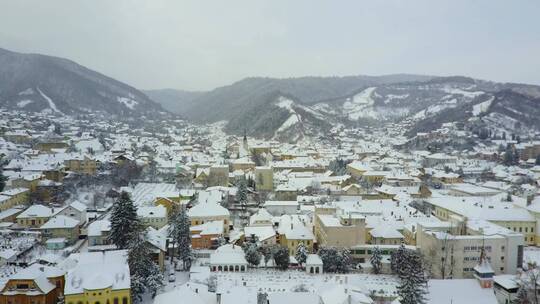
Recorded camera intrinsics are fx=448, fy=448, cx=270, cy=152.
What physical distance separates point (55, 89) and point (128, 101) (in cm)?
3289

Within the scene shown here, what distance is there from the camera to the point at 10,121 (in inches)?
3770

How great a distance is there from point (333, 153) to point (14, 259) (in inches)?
2949

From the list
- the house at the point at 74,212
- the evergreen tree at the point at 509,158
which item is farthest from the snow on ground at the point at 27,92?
the evergreen tree at the point at 509,158

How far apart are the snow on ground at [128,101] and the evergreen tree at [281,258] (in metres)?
162

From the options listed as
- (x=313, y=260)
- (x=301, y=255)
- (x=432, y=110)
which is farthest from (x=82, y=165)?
(x=432, y=110)

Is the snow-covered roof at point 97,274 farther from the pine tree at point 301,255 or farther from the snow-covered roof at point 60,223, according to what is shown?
the pine tree at point 301,255

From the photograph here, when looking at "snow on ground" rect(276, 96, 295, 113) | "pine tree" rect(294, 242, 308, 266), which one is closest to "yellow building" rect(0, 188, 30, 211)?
"pine tree" rect(294, 242, 308, 266)

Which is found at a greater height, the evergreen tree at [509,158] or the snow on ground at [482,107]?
the snow on ground at [482,107]

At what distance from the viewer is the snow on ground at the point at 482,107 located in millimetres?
127463

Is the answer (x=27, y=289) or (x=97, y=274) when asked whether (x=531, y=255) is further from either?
(x=27, y=289)

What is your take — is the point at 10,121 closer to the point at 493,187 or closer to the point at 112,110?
the point at 112,110

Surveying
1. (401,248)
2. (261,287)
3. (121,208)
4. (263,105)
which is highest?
(263,105)

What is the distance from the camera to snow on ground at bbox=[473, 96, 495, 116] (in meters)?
127

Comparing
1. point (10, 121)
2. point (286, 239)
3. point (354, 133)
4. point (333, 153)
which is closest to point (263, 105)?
point (354, 133)
